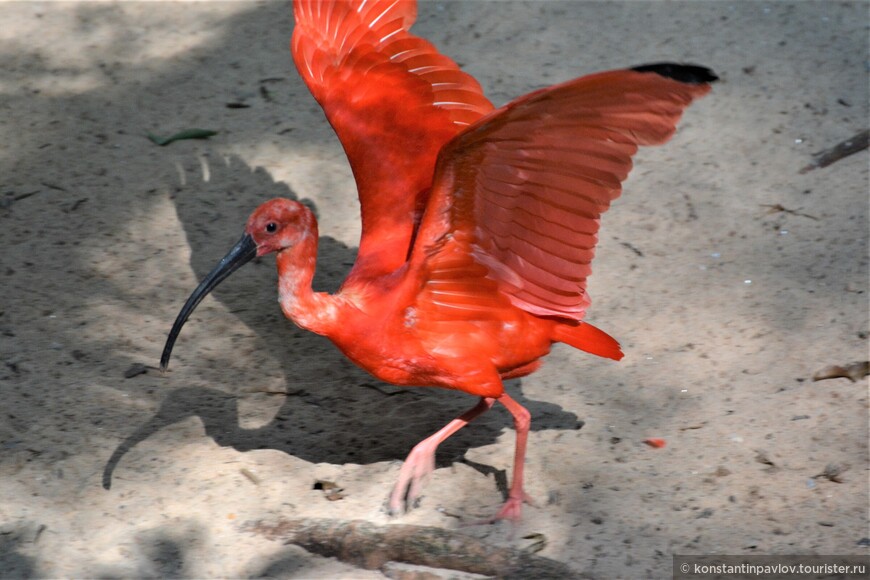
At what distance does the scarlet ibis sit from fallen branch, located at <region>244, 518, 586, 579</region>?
0.42 ft

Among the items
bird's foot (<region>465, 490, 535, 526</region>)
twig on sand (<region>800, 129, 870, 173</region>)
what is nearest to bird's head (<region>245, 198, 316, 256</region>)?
bird's foot (<region>465, 490, 535, 526</region>)

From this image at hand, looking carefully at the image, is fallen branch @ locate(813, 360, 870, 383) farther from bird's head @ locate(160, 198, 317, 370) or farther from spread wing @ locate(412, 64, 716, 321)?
bird's head @ locate(160, 198, 317, 370)

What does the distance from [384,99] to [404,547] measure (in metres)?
1.64

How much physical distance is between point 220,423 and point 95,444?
1.49 ft

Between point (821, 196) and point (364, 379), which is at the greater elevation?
point (821, 196)

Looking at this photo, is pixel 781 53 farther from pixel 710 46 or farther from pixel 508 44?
pixel 508 44

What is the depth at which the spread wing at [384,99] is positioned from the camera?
407 cm

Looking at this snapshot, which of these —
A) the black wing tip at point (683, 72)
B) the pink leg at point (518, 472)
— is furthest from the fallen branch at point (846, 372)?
the black wing tip at point (683, 72)

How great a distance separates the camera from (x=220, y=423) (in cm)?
417

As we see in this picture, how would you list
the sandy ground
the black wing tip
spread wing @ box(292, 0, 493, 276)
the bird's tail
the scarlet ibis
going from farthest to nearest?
spread wing @ box(292, 0, 493, 276) < the bird's tail < the sandy ground < the scarlet ibis < the black wing tip

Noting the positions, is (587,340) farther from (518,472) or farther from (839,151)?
(839,151)

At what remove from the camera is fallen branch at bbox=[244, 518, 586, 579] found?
11.7ft

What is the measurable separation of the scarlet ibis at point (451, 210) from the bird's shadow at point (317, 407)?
32 cm

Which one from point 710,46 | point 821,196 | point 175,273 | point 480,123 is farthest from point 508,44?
point 480,123
